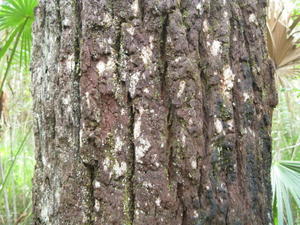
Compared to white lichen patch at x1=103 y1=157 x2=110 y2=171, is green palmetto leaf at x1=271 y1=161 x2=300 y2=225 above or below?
below

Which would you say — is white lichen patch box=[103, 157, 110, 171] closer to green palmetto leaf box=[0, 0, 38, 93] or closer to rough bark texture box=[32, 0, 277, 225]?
rough bark texture box=[32, 0, 277, 225]

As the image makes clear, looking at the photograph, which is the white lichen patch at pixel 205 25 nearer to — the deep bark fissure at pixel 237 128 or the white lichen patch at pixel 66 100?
the deep bark fissure at pixel 237 128

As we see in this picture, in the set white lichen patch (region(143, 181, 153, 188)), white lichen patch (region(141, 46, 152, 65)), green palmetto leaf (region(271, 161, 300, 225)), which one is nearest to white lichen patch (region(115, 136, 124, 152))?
white lichen patch (region(143, 181, 153, 188))

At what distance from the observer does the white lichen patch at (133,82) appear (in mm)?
802

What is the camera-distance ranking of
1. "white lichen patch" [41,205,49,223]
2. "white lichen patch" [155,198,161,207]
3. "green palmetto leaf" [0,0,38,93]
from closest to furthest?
1. "white lichen patch" [155,198,161,207]
2. "white lichen patch" [41,205,49,223]
3. "green palmetto leaf" [0,0,38,93]

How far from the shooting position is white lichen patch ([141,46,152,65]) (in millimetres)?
812

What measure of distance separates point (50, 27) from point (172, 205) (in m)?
0.62

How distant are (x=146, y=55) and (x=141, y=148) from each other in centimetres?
25

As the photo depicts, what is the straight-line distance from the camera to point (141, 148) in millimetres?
789

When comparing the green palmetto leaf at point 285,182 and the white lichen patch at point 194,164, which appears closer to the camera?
the white lichen patch at point 194,164

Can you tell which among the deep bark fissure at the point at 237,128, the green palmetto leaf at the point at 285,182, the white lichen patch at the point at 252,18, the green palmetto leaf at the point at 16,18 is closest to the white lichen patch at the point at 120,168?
the deep bark fissure at the point at 237,128

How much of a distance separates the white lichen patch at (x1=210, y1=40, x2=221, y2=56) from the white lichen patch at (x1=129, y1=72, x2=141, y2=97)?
0.76 feet

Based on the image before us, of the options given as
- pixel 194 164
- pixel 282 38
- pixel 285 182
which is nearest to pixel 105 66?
pixel 194 164

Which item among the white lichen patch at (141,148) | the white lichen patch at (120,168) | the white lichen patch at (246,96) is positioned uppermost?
the white lichen patch at (246,96)
